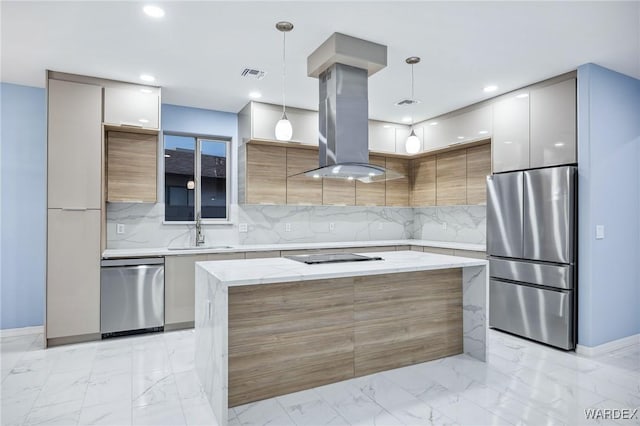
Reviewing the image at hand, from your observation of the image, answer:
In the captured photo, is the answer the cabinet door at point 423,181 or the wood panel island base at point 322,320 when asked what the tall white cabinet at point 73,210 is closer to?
the wood panel island base at point 322,320

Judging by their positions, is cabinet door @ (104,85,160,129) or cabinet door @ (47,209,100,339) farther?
cabinet door @ (104,85,160,129)

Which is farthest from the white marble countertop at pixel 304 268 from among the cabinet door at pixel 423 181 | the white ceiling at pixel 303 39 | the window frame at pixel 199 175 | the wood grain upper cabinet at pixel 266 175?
the cabinet door at pixel 423 181

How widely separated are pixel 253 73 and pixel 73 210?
7.20 feet

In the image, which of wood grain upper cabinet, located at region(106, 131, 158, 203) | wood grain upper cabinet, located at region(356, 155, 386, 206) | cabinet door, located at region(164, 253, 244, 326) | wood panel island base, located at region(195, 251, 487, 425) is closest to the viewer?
wood panel island base, located at region(195, 251, 487, 425)

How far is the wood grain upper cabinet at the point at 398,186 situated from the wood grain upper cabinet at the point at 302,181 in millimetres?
1217

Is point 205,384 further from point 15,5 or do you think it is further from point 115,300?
point 15,5

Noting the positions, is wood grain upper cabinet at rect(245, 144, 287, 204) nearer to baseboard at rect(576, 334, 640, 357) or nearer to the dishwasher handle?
the dishwasher handle

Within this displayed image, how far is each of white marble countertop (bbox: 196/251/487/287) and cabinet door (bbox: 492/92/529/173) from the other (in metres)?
1.50

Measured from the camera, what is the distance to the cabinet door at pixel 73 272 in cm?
360

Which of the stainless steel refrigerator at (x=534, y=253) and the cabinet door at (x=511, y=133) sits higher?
the cabinet door at (x=511, y=133)

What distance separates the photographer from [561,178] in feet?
11.4

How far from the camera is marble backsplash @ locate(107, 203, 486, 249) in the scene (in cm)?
448

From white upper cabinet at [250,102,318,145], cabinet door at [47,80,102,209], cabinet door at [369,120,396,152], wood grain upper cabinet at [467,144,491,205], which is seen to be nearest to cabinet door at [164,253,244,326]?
cabinet door at [47,80,102,209]

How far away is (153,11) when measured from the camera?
2.62m
